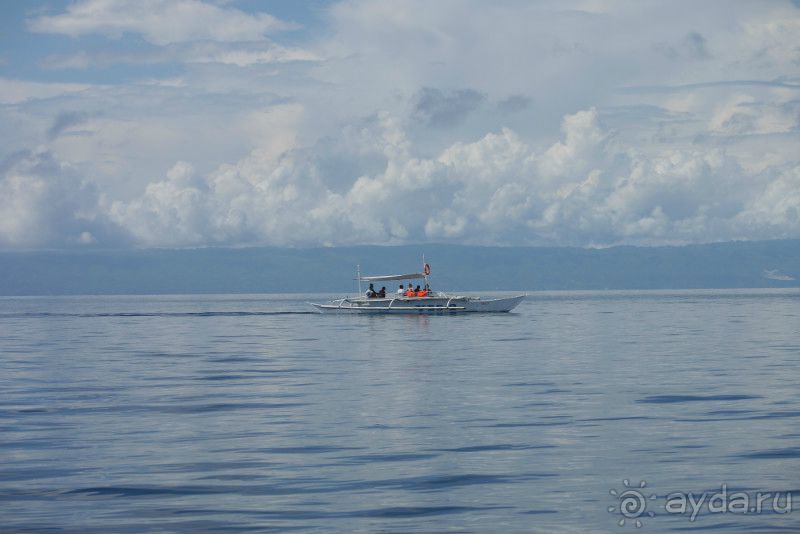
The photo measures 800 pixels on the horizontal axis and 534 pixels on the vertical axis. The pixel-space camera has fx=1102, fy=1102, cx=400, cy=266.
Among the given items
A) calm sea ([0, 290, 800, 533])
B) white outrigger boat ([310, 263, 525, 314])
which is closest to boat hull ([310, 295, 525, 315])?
white outrigger boat ([310, 263, 525, 314])

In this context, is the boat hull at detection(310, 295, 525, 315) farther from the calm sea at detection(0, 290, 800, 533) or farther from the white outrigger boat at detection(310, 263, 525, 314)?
the calm sea at detection(0, 290, 800, 533)

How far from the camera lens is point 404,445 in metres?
28.4

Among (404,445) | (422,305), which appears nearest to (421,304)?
(422,305)

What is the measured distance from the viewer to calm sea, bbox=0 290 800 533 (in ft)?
66.5

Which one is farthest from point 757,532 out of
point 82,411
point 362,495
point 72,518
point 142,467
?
point 82,411

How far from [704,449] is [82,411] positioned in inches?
818

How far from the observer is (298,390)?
4338cm

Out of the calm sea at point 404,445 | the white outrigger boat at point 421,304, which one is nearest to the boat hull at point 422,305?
the white outrigger boat at point 421,304

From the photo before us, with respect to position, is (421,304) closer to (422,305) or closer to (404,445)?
(422,305)

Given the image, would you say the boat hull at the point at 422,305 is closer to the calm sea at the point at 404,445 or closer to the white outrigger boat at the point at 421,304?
the white outrigger boat at the point at 421,304

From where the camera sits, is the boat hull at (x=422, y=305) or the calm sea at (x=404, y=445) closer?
the calm sea at (x=404, y=445)

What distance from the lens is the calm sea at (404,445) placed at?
20.3m

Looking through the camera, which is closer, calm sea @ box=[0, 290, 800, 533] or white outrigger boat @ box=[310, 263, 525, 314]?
calm sea @ box=[0, 290, 800, 533]

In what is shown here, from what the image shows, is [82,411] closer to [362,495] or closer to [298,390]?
[298,390]
